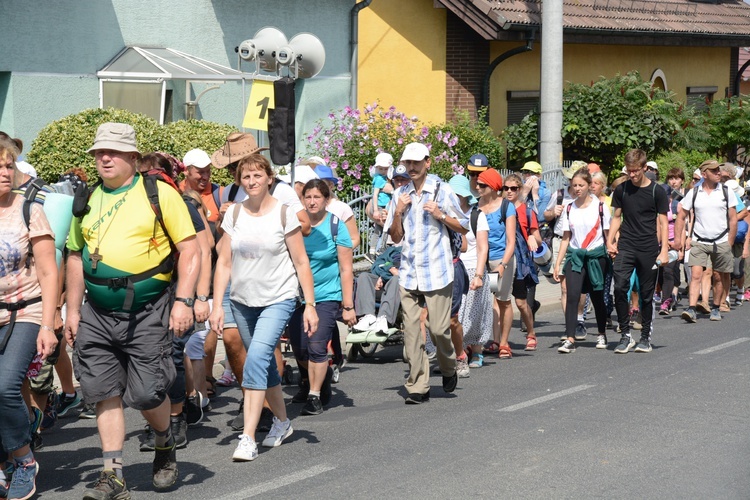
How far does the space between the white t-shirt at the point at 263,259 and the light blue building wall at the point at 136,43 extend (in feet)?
30.9

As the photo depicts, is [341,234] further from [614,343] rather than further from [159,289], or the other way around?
[614,343]

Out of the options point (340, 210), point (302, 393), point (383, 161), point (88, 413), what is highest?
point (383, 161)

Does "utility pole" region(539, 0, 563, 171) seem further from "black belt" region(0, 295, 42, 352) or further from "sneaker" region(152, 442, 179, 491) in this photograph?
"black belt" region(0, 295, 42, 352)

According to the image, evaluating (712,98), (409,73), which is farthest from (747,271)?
(712,98)

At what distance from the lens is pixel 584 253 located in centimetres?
1212

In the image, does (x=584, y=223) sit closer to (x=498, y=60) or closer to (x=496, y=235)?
(x=496, y=235)

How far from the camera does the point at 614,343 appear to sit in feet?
41.4

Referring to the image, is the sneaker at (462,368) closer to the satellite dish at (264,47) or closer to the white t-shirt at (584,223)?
the white t-shirt at (584,223)

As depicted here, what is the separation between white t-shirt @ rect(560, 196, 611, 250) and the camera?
39.9ft

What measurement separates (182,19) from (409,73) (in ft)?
20.3

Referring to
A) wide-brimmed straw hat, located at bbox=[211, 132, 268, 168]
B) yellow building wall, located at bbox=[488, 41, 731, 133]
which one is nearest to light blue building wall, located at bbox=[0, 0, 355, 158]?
yellow building wall, located at bbox=[488, 41, 731, 133]

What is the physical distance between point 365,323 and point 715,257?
231 inches

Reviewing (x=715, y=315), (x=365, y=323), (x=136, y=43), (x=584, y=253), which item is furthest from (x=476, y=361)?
(x=136, y=43)

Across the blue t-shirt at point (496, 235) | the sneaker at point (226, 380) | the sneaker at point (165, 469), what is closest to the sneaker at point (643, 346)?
the blue t-shirt at point (496, 235)
